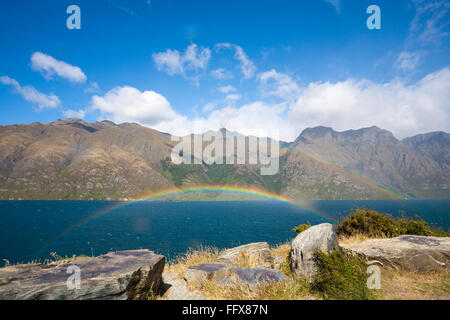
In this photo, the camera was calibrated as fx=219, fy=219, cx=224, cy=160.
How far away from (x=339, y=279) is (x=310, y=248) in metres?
1.80

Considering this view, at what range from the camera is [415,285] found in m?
8.20

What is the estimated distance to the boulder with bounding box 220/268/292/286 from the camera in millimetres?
7830

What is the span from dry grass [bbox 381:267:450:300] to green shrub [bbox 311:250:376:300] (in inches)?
27.4

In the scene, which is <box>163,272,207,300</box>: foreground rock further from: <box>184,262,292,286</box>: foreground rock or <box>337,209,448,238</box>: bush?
<box>337,209,448,238</box>: bush

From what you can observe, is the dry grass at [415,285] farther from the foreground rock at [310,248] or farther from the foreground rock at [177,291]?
the foreground rock at [177,291]

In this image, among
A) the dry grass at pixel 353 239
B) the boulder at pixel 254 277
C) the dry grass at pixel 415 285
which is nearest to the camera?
the dry grass at pixel 415 285

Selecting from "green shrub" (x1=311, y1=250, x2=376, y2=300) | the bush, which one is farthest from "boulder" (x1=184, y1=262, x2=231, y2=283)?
the bush

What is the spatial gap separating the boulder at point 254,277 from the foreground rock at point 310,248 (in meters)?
1.61

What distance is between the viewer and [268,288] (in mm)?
7402

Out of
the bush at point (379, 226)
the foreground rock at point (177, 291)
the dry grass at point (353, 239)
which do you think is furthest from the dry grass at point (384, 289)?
the bush at point (379, 226)

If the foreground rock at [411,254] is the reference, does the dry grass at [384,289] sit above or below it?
below

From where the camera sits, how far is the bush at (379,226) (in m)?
13.5
